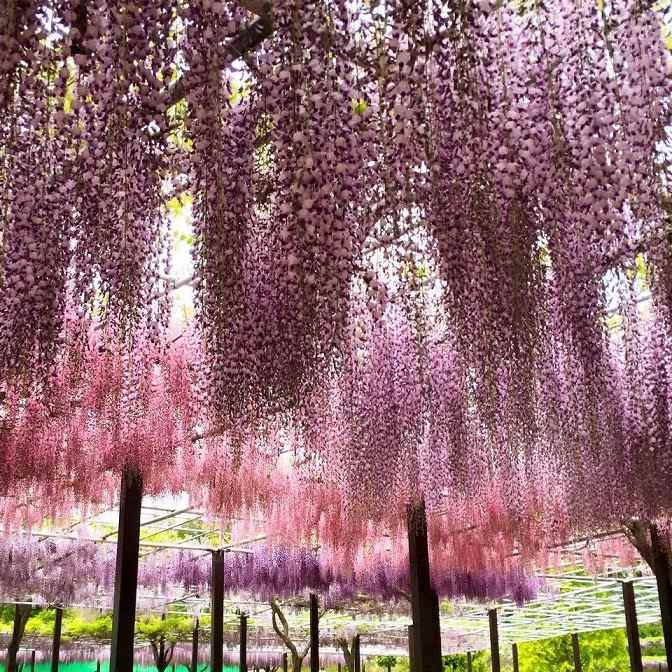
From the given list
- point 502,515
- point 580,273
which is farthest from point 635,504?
point 580,273

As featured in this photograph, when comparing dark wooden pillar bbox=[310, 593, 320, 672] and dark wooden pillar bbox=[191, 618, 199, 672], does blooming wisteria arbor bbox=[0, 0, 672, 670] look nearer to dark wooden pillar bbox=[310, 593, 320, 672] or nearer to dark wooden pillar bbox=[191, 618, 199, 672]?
dark wooden pillar bbox=[310, 593, 320, 672]

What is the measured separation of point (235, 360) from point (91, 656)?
2017 centimetres

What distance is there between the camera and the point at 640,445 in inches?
255

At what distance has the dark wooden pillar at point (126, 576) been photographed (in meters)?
6.52

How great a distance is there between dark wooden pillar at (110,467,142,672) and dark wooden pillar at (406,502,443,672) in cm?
242

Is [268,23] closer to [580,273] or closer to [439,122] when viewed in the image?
[439,122]

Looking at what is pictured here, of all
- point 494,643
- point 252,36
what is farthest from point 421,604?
point 494,643

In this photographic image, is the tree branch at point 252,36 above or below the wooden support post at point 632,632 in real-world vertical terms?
above

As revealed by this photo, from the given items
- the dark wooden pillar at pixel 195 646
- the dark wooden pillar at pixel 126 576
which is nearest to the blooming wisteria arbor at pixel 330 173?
the dark wooden pillar at pixel 126 576

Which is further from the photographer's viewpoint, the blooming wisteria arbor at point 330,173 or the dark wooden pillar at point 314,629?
the dark wooden pillar at point 314,629

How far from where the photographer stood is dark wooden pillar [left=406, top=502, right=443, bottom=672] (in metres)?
7.54

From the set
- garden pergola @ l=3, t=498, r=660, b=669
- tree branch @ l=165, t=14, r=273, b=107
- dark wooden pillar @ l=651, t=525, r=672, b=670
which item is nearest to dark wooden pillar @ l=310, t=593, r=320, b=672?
garden pergola @ l=3, t=498, r=660, b=669

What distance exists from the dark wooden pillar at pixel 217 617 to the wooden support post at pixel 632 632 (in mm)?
5010

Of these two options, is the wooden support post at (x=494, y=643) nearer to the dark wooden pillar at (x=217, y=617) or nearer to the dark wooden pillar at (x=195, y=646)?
the dark wooden pillar at (x=195, y=646)
